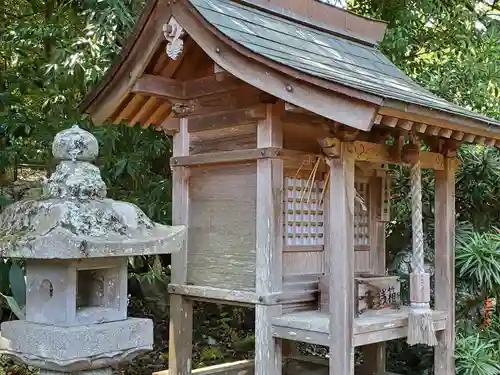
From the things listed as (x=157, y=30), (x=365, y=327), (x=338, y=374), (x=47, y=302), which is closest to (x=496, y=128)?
(x=365, y=327)

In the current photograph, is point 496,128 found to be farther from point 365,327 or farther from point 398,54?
point 398,54

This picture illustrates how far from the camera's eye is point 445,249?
4.73 metres

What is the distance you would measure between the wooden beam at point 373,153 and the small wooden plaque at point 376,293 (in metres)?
0.84

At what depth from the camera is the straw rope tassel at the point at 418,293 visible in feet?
13.5

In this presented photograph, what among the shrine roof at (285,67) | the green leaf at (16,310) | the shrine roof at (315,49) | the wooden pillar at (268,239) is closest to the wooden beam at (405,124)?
the shrine roof at (285,67)

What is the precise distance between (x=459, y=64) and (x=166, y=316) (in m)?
4.42

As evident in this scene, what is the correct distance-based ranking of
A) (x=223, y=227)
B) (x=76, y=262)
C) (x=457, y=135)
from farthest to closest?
(x=223, y=227), (x=457, y=135), (x=76, y=262)

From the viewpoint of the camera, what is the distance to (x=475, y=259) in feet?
17.8

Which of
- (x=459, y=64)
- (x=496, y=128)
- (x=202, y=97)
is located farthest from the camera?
(x=459, y=64)

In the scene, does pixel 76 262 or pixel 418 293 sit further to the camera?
pixel 418 293

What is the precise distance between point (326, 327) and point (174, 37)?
2.16 metres

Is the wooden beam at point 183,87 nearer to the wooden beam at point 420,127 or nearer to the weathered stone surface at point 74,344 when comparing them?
the wooden beam at point 420,127

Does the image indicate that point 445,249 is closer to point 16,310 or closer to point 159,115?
point 159,115

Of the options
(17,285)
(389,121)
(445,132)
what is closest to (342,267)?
(389,121)
